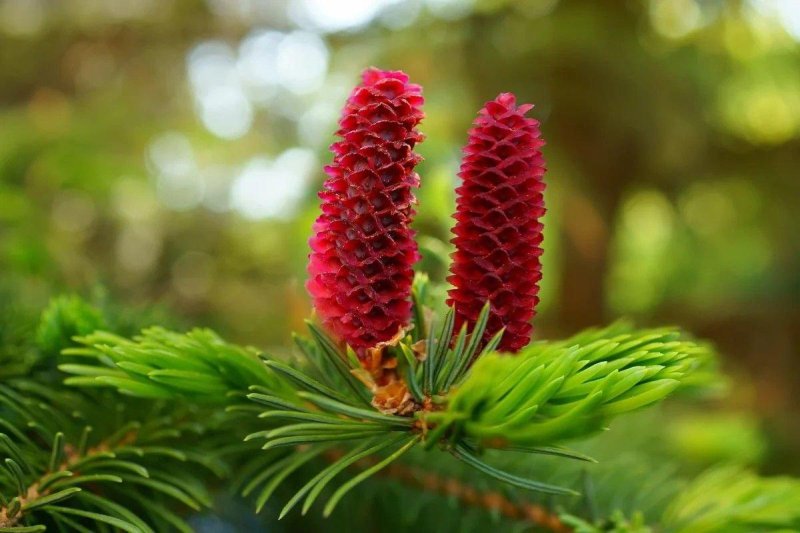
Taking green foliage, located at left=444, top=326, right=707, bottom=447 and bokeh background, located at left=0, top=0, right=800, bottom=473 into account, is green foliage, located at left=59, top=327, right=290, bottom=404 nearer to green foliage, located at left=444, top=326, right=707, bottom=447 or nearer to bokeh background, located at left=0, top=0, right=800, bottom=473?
green foliage, located at left=444, top=326, right=707, bottom=447

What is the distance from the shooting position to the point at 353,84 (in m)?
1.27

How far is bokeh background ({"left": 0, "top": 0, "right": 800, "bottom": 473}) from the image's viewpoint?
44.0 inches

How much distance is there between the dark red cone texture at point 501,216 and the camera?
0.88ft

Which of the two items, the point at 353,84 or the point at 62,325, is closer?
the point at 62,325

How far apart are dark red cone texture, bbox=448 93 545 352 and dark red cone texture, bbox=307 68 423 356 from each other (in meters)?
0.02

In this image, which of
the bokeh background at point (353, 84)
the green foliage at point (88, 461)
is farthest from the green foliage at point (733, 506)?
the bokeh background at point (353, 84)

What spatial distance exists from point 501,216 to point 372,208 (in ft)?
0.17

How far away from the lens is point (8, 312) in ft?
1.32

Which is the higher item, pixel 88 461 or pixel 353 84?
pixel 353 84

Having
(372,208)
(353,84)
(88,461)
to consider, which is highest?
(353,84)

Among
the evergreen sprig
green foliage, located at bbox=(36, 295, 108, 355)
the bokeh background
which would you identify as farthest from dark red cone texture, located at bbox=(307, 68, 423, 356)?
the bokeh background

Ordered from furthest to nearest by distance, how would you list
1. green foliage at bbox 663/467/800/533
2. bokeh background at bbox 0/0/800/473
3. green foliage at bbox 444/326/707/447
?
bokeh background at bbox 0/0/800/473, green foliage at bbox 663/467/800/533, green foliage at bbox 444/326/707/447

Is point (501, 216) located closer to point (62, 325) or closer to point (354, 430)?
point (354, 430)

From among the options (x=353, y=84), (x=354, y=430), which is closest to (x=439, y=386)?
(x=354, y=430)
